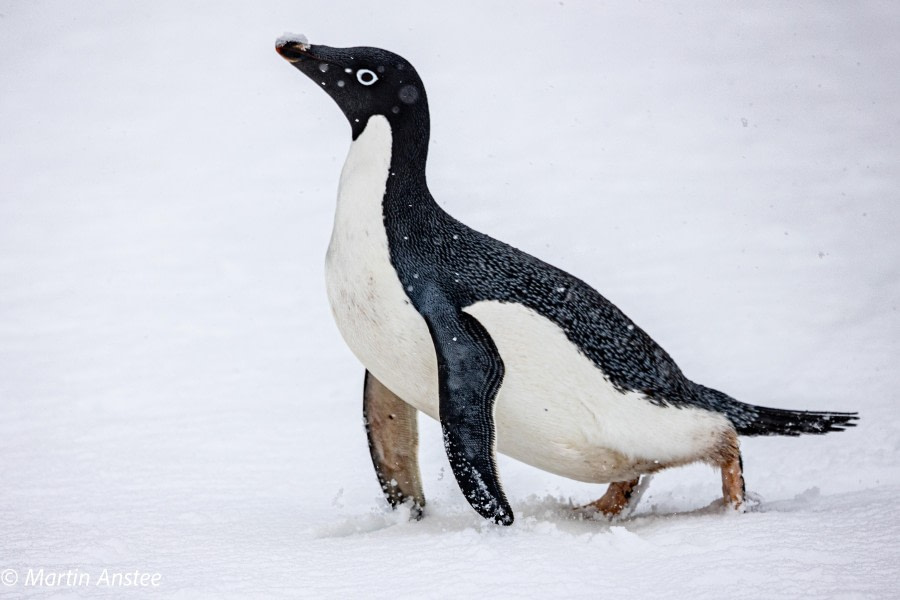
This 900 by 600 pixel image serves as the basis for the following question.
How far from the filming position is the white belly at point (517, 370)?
2404 millimetres

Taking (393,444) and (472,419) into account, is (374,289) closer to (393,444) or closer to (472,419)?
(472,419)

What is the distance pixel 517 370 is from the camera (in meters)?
2.41

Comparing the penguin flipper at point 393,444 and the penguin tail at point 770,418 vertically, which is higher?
the penguin tail at point 770,418

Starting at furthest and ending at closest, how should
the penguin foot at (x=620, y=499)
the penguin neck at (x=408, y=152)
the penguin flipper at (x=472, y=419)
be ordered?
the penguin foot at (x=620, y=499) → the penguin neck at (x=408, y=152) → the penguin flipper at (x=472, y=419)

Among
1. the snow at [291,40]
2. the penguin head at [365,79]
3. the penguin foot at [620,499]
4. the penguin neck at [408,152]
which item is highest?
the snow at [291,40]

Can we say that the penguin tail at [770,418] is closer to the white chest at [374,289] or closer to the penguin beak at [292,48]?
the white chest at [374,289]

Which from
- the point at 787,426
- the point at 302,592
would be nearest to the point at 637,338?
the point at 787,426

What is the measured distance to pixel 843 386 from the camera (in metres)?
3.91

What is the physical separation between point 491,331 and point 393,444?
2.10ft

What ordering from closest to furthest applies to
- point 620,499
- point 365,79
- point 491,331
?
point 491,331 → point 365,79 → point 620,499

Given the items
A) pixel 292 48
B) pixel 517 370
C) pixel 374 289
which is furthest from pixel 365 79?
pixel 517 370

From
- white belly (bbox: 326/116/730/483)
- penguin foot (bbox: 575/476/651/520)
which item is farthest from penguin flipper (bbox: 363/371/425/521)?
penguin foot (bbox: 575/476/651/520)

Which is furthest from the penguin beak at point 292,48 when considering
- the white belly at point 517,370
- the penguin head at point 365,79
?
the white belly at point 517,370

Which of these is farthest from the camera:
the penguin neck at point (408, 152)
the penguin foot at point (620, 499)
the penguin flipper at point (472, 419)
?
the penguin foot at point (620, 499)
